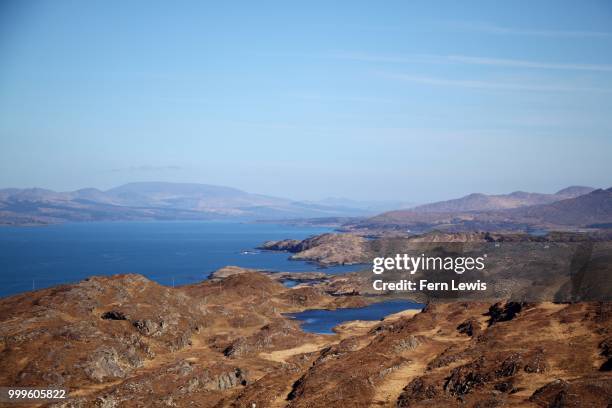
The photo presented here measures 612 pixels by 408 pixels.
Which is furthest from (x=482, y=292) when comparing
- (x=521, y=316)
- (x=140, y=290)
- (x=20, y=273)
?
(x=20, y=273)

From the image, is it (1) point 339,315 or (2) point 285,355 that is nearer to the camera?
(2) point 285,355

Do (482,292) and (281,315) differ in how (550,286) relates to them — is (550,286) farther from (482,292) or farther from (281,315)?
(281,315)

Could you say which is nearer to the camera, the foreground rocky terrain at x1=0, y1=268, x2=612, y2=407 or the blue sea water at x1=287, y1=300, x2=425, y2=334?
the foreground rocky terrain at x1=0, y1=268, x2=612, y2=407

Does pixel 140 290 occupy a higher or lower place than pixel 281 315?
higher

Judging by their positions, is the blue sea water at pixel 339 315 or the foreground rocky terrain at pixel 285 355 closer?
the foreground rocky terrain at pixel 285 355

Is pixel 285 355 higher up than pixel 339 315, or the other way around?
pixel 285 355
